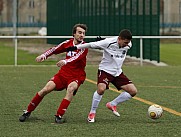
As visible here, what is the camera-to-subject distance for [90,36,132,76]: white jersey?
10.3 m

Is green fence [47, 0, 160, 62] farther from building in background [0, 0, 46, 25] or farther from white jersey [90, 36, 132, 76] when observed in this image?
building in background [0, 0, 46, 25]

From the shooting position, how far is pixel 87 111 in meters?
11.5

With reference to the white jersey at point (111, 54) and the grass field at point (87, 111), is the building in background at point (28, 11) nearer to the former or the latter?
the grass field at point (87, 111)

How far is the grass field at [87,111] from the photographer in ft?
30.0

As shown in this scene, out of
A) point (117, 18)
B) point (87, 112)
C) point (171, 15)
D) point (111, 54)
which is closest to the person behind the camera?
point (111, 54)

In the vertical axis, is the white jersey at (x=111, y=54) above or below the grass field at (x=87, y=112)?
above

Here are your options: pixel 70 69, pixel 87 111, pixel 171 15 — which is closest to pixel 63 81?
pixel 70 69

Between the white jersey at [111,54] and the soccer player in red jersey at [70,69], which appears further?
the white jersey at [111,54]

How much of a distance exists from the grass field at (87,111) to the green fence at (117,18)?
33.2ft

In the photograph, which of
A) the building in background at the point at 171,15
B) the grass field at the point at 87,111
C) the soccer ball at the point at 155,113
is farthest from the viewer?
the building in background at the point at 171,15

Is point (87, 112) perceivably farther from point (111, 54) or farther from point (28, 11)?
point (28, 11)

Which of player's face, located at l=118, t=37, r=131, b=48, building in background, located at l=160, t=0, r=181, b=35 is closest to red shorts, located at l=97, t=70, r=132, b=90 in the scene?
player's face, located at l=118, t=37, r=131, b=48

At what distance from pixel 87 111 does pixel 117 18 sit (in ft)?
71.7

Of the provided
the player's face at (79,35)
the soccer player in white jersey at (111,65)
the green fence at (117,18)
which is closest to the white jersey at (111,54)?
the soccer player in white jersey at (111,65)
